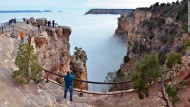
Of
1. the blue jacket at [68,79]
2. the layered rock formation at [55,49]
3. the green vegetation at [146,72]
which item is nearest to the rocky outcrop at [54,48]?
the layered rock formation at [55,49]

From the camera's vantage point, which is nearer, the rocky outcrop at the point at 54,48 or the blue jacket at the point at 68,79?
the blue jacket at the point at 68,79

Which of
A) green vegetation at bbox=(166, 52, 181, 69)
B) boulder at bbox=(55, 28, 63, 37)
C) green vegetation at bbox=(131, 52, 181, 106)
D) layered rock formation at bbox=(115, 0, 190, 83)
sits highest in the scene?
green vegetation at bbox=(166, 52, 181, 69)

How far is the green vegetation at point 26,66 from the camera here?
13.4 m

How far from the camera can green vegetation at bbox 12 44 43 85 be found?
1340 cm

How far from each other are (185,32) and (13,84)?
34085mm

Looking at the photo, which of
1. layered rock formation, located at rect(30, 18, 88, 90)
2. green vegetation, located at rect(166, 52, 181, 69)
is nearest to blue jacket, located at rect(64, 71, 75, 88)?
green vegetation, located at rect(166, 52, 181, 69)

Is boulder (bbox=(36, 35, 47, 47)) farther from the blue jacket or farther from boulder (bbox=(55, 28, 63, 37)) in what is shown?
the blue jacket

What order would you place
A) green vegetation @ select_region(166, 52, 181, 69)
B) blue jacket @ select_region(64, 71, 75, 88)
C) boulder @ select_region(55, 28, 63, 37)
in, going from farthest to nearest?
boulder @ select_region(55, 28, 63, 37) → blue jacket @ select_region(64, 71, 75, 88) → green vegetation @ select_region(166, 52, 181, 69)

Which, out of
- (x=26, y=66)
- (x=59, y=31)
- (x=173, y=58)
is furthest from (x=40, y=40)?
(x=173, y=58)

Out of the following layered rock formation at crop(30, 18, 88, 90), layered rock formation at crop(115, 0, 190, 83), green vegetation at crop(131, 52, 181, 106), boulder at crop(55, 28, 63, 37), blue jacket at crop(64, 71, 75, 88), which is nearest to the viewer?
green vegetation at crop(131, 52, 181, 106)

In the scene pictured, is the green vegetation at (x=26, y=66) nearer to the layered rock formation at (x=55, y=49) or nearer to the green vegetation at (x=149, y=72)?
the green vegetation at (x=149, y=72)

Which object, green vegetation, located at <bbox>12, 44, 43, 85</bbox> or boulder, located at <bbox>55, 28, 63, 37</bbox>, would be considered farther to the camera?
boulder, located at <bbox>55, 28, 63, 37</bbox>

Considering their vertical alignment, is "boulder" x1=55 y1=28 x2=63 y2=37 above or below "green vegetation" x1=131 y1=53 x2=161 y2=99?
below

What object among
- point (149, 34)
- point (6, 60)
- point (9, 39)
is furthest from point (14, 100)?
point (149, 34)
